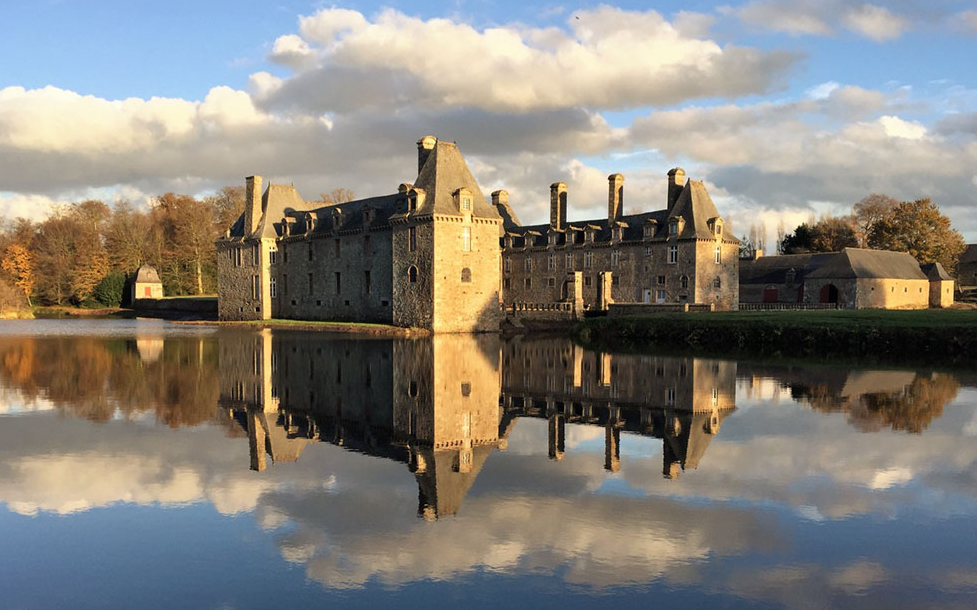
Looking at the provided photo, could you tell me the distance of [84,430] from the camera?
12.7 metres

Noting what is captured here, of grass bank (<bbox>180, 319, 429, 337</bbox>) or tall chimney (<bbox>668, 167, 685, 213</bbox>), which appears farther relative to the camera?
tall chimney (<bbox>668, 167, 685, 213</bbox>)

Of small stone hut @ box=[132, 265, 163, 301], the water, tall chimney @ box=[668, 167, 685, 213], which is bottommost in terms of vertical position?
the water

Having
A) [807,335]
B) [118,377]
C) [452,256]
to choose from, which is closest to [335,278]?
[452,256]

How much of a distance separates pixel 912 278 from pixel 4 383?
62783 millimetres

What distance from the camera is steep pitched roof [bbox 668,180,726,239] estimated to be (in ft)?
155

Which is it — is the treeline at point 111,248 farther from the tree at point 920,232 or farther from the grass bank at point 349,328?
the tree at point 920,232

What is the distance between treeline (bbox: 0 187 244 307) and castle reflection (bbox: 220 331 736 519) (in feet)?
182

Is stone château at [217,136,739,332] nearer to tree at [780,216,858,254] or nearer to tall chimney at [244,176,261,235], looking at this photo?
tall chimney at [244,176,261,235]

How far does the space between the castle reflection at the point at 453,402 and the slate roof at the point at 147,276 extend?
51556mm

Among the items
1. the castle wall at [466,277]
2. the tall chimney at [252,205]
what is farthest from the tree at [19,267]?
the castle wall at [466,277]

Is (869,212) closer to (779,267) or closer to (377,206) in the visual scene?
(779,267)

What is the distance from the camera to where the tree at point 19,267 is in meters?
75.4

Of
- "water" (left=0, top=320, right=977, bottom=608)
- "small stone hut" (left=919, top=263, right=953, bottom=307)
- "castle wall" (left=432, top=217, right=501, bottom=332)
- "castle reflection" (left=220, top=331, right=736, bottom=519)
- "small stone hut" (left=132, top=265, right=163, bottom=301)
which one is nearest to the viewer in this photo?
"water" (left=0, top=320, right=977, bottom=608)

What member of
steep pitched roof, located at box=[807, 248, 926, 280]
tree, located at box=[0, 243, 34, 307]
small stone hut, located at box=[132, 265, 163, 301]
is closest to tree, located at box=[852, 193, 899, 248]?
steep pitched roof, located at box=[807, 248, 926, 280]
